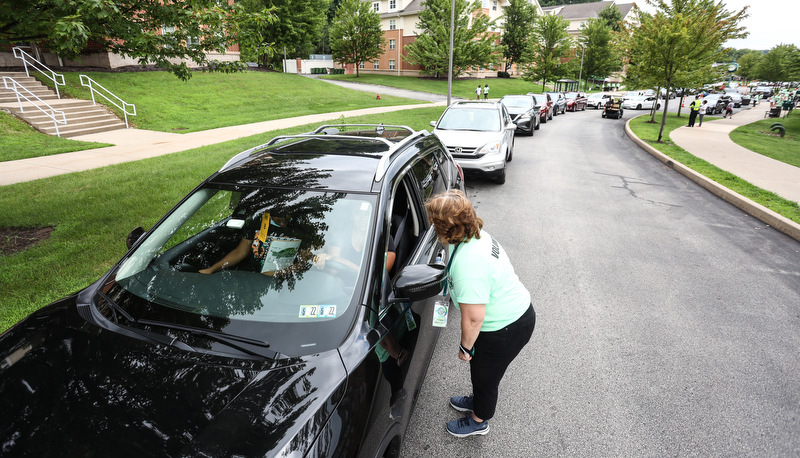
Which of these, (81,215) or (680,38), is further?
(680,38)

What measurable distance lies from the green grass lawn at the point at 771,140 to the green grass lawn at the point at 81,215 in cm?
1635

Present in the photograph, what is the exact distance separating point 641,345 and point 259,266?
3.48m

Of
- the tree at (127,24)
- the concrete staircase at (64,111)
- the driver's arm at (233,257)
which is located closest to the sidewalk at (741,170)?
the driver's arm at (233,257)

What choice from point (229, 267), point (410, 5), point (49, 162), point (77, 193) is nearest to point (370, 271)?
point (229, 267)

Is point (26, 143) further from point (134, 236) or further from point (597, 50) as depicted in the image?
point (597, 50)

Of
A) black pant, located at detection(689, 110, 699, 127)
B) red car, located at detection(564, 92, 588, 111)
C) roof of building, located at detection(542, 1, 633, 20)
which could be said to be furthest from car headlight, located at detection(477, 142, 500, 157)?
roof of building, located at detection(542, 1, 633, 20)

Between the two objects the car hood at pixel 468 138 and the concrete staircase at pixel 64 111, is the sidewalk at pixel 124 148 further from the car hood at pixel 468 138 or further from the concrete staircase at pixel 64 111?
the car hood at pixel 468 138

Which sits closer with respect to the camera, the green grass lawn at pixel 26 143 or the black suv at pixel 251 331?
the black suv at pixel 251 331

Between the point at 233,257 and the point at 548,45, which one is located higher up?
the point at 548,45

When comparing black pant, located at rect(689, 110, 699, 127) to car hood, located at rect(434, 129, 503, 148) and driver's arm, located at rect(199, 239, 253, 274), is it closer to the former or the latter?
car hood, located at rect(434, 129, 503, 148)

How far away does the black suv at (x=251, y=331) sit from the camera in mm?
1629

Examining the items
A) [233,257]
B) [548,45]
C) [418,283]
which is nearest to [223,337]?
[233,257]

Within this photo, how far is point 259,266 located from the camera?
242cm

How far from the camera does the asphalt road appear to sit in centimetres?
291
